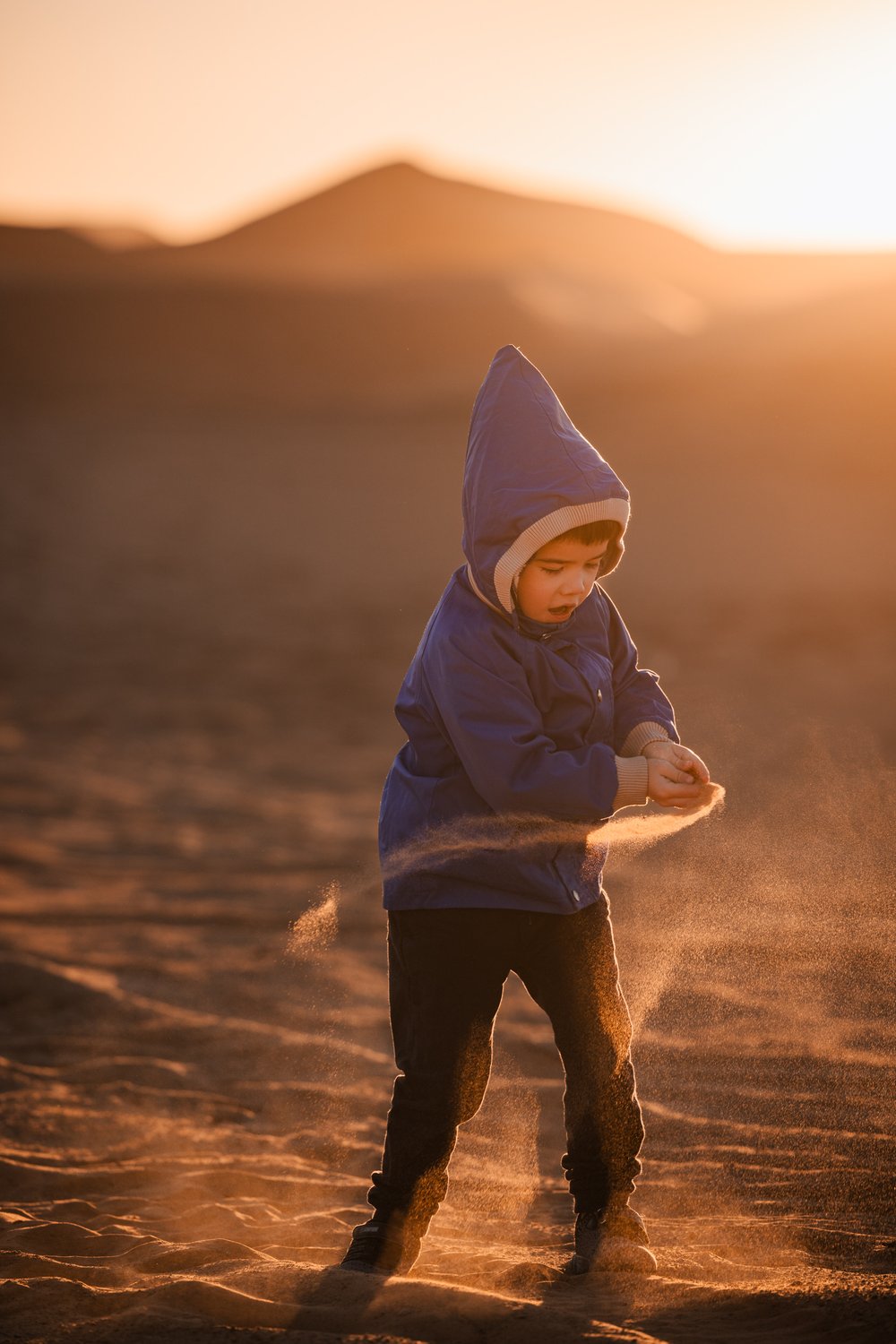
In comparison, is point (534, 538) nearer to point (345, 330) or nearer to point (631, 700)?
point (631, 700)

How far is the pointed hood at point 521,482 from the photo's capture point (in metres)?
2.50

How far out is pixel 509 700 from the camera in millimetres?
2453

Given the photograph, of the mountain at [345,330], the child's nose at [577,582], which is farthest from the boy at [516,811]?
the mountain at [345,330]

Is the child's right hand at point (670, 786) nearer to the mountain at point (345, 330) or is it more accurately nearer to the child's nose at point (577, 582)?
the child's nose at point (577, 582)

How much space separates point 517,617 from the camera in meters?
2.56

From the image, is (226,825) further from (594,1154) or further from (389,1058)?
(594,1154)

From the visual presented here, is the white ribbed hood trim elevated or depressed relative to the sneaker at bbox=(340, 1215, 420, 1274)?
elevated

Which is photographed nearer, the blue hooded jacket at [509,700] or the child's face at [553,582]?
the blue hooded jacket at [509,700]

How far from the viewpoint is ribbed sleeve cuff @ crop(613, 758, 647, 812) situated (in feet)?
8.07

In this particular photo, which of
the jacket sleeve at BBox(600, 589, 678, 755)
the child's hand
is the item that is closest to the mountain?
the jacket sleeve at BBox(600, 589, 678, 755)

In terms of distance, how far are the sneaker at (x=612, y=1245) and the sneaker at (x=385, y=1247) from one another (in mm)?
308

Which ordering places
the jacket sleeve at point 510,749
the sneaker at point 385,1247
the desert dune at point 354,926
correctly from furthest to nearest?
1. the desert dune at point 354,926
2. the sneaker at point 385,1247
3. the jacket sleeve at point 510,749

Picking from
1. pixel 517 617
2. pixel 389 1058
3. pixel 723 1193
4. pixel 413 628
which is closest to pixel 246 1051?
pixel 389 1058

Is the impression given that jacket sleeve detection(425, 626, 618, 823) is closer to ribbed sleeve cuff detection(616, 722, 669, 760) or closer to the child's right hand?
the child's right hand
